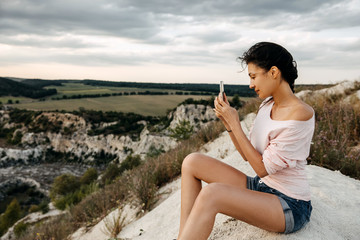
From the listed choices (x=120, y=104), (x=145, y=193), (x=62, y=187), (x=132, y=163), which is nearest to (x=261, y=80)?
(x=145, y=193)

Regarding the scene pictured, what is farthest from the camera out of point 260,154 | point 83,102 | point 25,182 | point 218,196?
A: point 83,102

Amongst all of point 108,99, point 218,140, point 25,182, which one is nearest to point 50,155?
point 25,182

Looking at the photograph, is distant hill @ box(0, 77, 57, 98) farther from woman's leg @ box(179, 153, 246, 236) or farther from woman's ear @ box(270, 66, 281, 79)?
woman's ear @ box(270, 66, 281, 79)

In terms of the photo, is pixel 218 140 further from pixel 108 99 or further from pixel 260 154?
pixel 108 99

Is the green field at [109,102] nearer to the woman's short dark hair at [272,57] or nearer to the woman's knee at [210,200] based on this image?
the woman's short dark hair at [272,57]

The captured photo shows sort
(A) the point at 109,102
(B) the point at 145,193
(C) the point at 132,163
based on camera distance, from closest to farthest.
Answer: (B) the point at 145,193, (C) the point at 132,163, (A) the point at 109,102

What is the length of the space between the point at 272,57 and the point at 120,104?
78.8 m

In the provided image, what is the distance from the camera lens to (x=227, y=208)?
185 centimetres

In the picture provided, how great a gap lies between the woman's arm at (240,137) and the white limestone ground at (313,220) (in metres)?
0.61

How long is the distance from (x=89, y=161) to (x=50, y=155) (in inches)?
525

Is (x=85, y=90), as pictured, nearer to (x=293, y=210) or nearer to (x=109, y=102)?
(x=109, y=102)

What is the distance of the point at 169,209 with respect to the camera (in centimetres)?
366

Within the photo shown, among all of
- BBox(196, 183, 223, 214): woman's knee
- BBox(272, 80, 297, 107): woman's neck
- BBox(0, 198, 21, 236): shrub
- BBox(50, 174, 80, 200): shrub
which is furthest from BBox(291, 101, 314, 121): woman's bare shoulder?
BBox(50, 174, 80, 200): shrub

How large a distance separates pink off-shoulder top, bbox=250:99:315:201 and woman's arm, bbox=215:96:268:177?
6 centimetres
